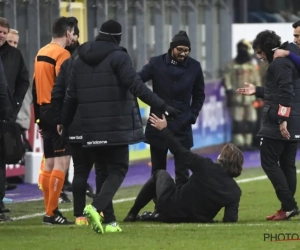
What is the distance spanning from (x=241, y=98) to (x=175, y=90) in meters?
12.0

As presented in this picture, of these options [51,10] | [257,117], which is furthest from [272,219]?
[257,117]

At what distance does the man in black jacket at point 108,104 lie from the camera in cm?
1105

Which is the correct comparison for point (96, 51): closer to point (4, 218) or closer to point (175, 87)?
point (175, 87)

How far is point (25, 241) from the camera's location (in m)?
10.7

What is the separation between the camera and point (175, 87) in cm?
1282

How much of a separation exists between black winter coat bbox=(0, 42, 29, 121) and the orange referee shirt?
325 millimetres

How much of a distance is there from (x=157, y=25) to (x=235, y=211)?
11.6 meters

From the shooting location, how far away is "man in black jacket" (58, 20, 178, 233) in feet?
36.2

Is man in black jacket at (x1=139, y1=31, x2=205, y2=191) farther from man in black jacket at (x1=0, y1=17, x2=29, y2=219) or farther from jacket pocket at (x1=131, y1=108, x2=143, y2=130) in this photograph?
jacket pocket at (x1=131, y1=108, x2=143, y2=130)

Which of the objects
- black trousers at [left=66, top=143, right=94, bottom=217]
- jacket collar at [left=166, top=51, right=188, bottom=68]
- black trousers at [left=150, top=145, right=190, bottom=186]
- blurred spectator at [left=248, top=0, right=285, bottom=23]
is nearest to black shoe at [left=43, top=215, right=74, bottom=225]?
black trousers at [left=66, top=143, right=94, bottom=217]

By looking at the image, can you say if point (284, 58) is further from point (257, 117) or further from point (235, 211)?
point (257, 117)

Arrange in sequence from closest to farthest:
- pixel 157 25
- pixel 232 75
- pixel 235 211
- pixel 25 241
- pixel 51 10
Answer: pixel 25 241
pixel 235 211
pixel 51 10
pixel 157 25
pixel 232 75

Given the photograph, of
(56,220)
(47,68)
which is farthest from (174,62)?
(56,220)

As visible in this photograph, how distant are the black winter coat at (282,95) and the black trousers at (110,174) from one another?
5.92 feet
